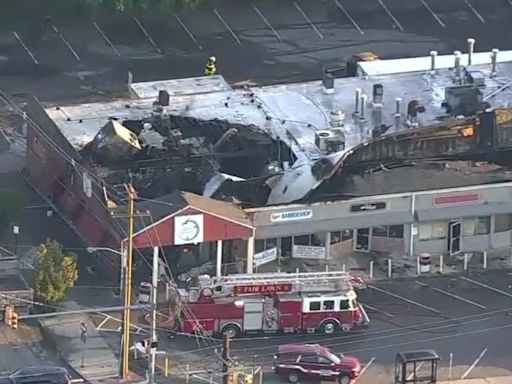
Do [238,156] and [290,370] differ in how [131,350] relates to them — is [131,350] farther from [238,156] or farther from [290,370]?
[238,156]

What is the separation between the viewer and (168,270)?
52.2 m

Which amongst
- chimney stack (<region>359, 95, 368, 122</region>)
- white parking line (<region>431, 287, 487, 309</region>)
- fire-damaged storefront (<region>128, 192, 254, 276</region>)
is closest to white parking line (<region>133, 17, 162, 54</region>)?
chimney stack (<region>359, 95, 368, 122</region>)

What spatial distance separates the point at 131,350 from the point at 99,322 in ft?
7.43

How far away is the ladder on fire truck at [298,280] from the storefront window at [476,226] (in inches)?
196

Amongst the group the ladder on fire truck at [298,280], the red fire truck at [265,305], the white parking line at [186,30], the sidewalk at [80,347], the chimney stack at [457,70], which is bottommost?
the sidewalk at [80,347]

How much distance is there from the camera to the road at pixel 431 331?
162 feet

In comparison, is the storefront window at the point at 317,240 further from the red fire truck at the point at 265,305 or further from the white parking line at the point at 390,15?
the white parking line at the point at 390,15

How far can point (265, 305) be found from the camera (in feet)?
164

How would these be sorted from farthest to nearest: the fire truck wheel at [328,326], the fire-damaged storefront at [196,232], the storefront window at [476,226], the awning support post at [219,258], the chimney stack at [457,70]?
1. the chimney stack at [457,70]
2. the storefront window at [476,226]
3. the awning support post at [219,258]
4. the fire-damaged storefront at [196,232]
5. the fire truck wheel at [328,326]

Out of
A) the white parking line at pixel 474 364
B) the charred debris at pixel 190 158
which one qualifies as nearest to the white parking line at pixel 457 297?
the white parking line at pixel 474 364

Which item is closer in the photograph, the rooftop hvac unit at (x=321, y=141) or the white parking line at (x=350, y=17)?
the rooftop hvac unit at (x=321, y=141)

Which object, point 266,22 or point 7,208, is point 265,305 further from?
point 266,22

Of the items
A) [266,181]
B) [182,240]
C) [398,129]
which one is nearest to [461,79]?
[398,129]

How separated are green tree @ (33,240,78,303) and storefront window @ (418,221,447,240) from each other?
8.82 metres
